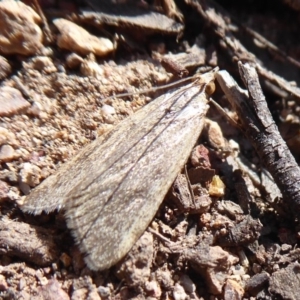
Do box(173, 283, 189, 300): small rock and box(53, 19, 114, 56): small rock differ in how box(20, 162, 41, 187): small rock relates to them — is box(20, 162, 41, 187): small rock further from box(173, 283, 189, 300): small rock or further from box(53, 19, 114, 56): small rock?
box(173, 283, 189, 300): small rock

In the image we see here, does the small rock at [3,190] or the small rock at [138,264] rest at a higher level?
the small rock at [138,264]

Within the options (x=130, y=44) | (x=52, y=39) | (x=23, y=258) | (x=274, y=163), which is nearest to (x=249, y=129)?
(x=274, y=163)

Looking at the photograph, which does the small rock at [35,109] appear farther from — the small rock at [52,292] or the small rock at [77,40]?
the small rock at [52,292]

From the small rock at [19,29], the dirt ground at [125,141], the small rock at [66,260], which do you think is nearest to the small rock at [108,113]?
the dirt ground at [125,141]

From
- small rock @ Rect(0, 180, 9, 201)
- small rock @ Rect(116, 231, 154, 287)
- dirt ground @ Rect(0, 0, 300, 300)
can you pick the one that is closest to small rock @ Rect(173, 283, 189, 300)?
dirt ground @ Rect(0, 0, 300, 300)

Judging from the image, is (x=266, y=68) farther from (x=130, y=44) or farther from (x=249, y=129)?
(x=130, y=44)

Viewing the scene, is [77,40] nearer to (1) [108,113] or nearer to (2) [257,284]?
(1) [108,113]

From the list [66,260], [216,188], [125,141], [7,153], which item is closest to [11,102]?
[7,153]
